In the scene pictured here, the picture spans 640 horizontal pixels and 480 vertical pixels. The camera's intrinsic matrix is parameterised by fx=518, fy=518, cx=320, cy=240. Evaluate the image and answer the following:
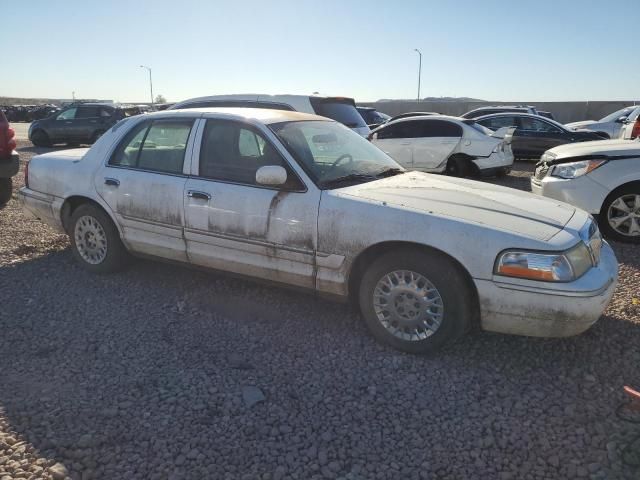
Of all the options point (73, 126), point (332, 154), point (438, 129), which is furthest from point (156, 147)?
point (73, 126)

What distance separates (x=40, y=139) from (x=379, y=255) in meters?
18.2

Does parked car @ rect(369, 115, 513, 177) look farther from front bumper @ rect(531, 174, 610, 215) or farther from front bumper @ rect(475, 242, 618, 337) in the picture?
front bumper @ rect(475, 242, 618, 337)

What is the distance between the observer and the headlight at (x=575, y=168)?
604cm

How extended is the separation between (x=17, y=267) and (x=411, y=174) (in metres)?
3.91

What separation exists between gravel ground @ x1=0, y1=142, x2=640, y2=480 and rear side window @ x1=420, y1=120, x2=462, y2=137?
658cm

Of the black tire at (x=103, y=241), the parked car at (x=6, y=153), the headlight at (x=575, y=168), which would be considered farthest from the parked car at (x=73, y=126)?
the headlight at (x=575, y=168)

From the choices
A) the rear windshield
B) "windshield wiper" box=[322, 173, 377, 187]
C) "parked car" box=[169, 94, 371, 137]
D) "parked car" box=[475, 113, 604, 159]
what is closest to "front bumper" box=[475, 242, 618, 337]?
"windshield wiper" box=[322, 173, 377, 187]

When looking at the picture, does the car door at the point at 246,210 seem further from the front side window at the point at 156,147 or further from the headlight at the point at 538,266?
the headlight at the point at 538,266

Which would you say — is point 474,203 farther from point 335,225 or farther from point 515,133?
point 515,133

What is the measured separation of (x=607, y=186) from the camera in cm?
592

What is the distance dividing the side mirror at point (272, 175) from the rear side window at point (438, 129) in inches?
299

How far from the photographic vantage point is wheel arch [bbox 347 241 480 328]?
3.30 m

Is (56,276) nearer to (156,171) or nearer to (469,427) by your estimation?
(156,171)

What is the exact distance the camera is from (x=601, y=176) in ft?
19.5
